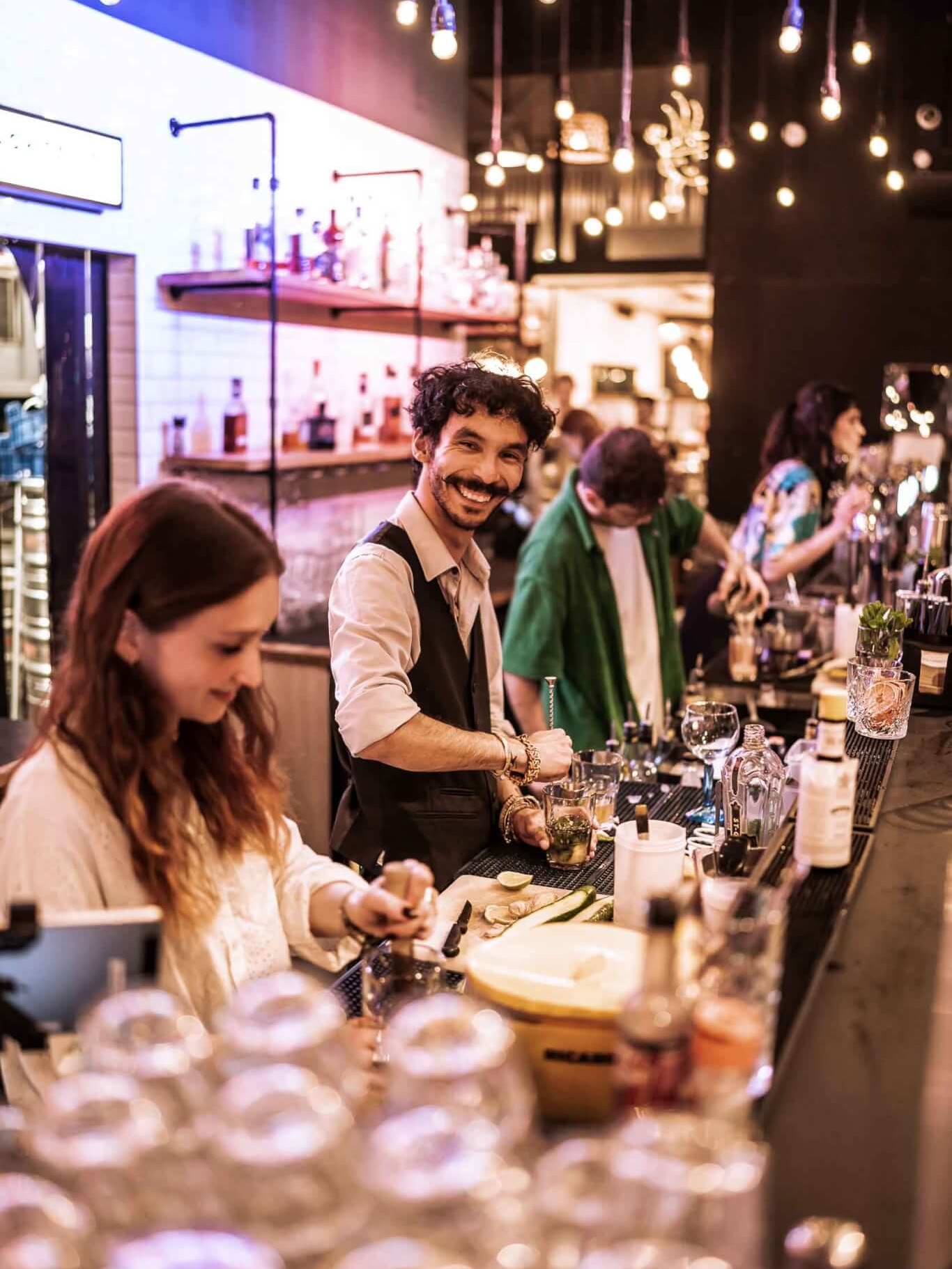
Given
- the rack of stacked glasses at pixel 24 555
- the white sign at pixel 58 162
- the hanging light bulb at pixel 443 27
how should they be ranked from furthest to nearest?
1. the rack of stacked glasses at pixel 24 555
2. the white sign at pixel 58 162
3. the hanging light bulb at pixel 443 27

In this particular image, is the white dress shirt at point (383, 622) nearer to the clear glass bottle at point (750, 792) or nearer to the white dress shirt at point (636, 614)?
the clear glass bottle at point (750, 792)

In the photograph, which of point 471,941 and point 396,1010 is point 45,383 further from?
point 396,1010

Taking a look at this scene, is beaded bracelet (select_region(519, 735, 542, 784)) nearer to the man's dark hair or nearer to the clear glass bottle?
the clear glass bottle

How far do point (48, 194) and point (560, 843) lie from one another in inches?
113

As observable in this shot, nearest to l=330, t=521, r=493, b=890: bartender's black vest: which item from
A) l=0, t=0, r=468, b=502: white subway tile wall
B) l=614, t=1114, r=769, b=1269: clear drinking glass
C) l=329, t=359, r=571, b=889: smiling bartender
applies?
l=329, t=359, r=571, b=889: smiling bartender

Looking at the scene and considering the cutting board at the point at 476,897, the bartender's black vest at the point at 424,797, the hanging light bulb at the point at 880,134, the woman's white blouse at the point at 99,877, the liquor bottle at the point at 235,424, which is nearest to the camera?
the woman's white blouse at the point at 99,877

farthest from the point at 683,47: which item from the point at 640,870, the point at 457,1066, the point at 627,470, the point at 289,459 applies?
the point at 457,1066

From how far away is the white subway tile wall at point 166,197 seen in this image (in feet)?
13.8

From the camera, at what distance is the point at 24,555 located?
15.4 ft

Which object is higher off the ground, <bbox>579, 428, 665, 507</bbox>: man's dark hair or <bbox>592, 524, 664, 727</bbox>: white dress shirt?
<bbox>579, 428, 665, 507</bbox>: man's dark hair

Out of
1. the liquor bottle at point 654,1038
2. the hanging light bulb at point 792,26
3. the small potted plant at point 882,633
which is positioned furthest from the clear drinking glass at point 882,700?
the hanging light bulb at point 792,26

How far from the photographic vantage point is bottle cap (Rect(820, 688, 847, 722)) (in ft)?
5.62

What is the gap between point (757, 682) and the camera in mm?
4301

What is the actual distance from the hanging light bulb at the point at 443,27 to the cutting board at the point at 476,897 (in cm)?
229
